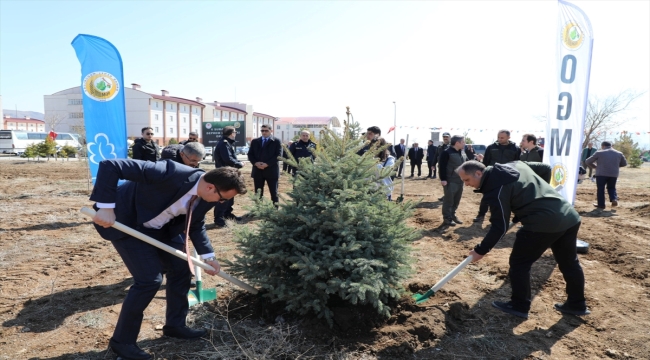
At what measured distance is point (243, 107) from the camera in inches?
3125

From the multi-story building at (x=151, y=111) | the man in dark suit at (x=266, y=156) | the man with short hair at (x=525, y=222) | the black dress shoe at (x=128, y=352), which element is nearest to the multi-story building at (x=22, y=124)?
the multi-story building at (x=151, y=111)

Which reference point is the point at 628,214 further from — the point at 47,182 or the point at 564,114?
the point at 47,182

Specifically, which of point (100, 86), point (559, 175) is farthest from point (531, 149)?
point (100, 86)

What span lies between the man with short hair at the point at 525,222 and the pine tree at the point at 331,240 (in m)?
0.72

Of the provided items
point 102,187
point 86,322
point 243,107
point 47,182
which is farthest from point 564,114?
point 243,107

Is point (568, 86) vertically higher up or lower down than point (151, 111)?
lower down

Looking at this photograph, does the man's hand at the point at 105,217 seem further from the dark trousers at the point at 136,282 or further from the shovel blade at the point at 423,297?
the shovel blade at the point at 423,297

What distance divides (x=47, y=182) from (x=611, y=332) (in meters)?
17.2

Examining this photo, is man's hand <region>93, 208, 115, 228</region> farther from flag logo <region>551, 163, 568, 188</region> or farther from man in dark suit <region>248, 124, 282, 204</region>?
flag logo <region>551, 163, 568, 188</region>

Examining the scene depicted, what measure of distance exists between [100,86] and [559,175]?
762cm

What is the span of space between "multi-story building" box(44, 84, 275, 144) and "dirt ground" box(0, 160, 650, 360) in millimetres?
53939

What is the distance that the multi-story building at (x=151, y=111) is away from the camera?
57062 millimetres

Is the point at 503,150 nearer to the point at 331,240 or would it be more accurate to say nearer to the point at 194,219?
the point at 331,240

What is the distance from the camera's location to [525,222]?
12.5 feet
